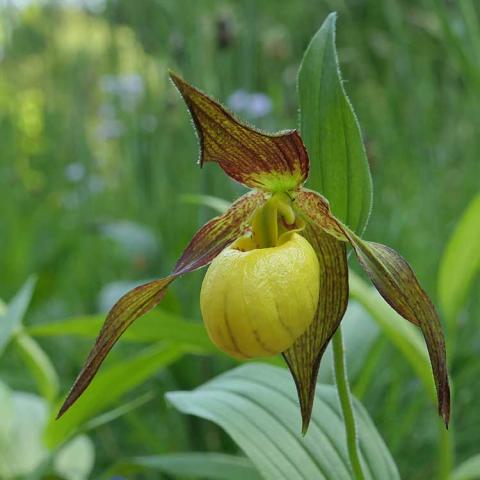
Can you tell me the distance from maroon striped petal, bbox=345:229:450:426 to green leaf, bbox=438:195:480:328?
0.38 m

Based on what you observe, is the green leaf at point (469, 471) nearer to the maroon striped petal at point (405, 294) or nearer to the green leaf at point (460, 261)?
the green leaf at point (460, 261)

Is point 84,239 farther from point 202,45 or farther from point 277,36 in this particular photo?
point 277,36

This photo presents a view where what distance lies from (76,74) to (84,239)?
0.54m

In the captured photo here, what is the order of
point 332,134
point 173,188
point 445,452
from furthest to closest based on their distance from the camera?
point 173,188
point 445,452
point 332,134

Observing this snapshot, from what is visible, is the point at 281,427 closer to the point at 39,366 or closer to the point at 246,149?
the point at 246,149

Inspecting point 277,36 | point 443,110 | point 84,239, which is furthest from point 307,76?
point 443,110

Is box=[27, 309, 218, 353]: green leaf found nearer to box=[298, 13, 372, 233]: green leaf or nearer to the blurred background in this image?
the blurred background

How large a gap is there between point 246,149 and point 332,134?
10 centimetres

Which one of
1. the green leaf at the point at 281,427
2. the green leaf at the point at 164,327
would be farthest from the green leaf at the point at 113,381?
the green leaf at the point at 281,427

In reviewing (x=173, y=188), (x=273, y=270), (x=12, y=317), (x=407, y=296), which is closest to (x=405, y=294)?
(x=407, y=296)

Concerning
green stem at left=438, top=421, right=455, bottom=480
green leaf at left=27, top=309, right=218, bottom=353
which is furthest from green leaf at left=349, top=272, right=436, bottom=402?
green leaf at left=27, top=309, right=218, bottom=353

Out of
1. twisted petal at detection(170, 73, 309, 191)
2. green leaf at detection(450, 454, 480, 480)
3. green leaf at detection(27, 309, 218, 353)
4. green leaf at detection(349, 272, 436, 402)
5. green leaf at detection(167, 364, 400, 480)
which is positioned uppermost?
twisted petal at detection(170, 73, 309, 191)

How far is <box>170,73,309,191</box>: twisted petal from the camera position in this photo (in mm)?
597

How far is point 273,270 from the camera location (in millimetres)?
630
